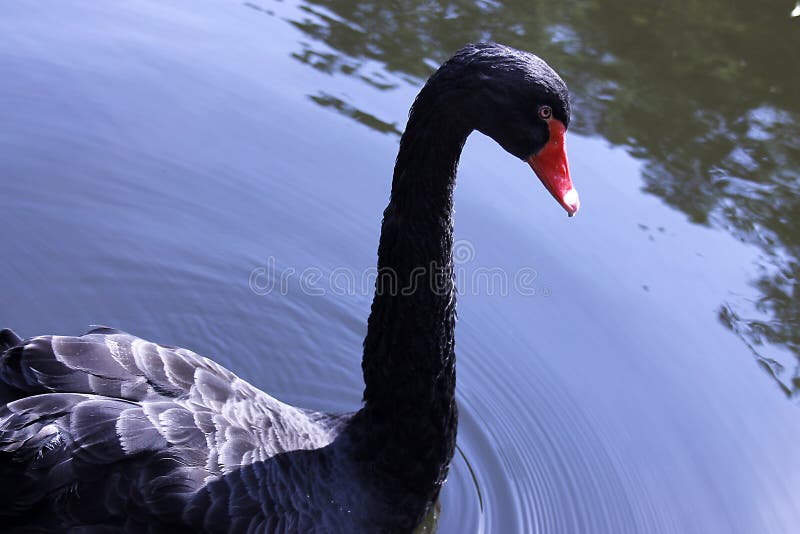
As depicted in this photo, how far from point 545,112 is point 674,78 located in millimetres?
3585

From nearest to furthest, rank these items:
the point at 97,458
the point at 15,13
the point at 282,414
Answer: the point at 97,458 → the point at 282,414 → the point at 15,13

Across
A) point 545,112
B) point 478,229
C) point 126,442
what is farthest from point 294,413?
point 478,229

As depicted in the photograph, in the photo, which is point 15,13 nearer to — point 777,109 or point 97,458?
point 97,458

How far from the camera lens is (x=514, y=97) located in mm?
2840

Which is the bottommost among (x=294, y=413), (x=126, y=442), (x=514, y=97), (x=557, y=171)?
(x=126, y=442)

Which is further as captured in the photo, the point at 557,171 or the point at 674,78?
the point at 674,78

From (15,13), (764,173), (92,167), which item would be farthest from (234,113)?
(764,173)

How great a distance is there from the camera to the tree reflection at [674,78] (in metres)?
5.05

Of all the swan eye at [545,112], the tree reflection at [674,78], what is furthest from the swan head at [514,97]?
the tree reflection at [674,78]

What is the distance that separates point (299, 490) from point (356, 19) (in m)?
4.27

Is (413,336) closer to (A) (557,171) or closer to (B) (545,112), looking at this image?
(A) (557,171)

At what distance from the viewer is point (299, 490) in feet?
9.31

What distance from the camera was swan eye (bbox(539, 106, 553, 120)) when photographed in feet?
9.39

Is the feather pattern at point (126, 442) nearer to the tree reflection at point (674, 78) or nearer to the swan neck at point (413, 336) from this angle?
the swan neck at point (413, 336)
